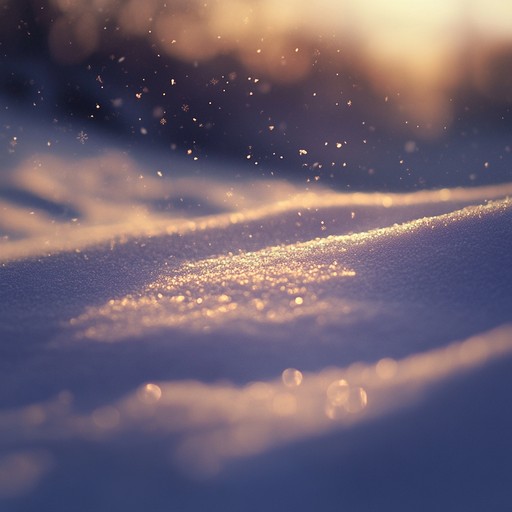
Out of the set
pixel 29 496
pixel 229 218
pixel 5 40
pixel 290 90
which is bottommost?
pixel 29 496

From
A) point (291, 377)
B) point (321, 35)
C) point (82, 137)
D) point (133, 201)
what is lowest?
point (291, 377)

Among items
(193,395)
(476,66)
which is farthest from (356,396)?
(476,66)

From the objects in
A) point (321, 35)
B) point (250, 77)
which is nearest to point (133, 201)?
point (250, 77)

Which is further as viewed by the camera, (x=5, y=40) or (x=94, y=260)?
(x=5, y=40)

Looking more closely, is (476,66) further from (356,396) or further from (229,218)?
(356,396)

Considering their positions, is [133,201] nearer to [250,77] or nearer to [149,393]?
[250,77]

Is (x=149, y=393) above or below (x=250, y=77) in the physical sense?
below
